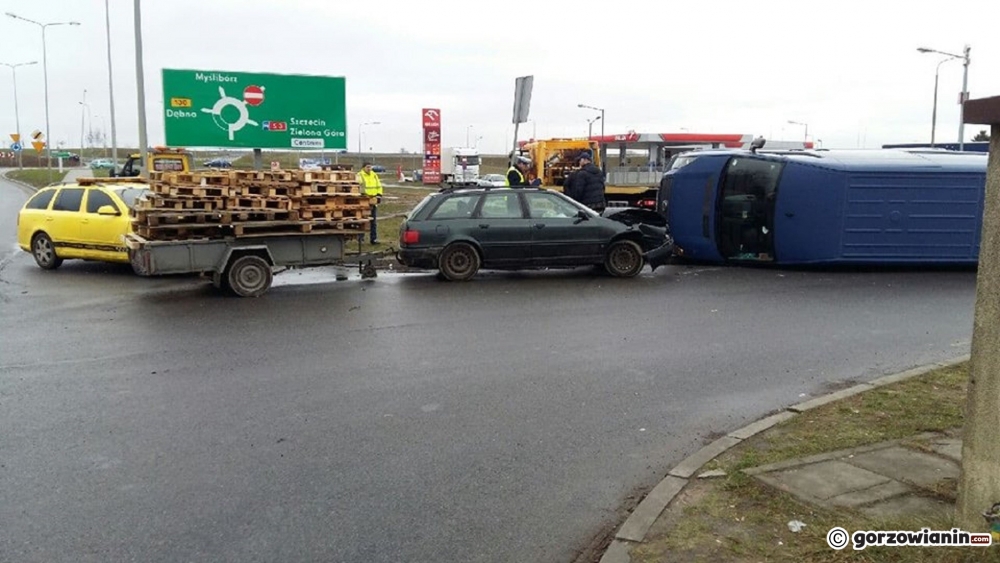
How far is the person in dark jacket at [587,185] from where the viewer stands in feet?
55.4

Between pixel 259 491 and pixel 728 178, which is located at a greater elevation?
pixel 728 178

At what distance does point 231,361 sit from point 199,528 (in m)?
3.98

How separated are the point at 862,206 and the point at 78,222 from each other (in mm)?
13842

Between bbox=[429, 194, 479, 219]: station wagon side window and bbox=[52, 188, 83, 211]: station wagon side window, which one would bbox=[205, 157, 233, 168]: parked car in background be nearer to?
bbox=[52, 188, 83, 211]: station wagon side window

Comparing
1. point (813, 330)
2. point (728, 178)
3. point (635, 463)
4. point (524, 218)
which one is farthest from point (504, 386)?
point (728, 178)

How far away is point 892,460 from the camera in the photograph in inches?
203

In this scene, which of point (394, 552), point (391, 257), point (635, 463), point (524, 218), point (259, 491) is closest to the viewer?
point (394, 552)

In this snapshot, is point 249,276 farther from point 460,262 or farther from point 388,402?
point 388,402

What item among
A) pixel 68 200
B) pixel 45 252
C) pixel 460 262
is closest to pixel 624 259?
pixel 460 262

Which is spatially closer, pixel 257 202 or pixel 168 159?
pixel 257 202

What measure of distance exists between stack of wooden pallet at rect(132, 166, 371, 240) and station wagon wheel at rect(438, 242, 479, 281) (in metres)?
1.46

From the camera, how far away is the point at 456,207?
1378 centimetres

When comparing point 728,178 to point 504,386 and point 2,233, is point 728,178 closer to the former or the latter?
point 504,386

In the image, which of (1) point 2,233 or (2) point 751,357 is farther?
(1) point 2,233
